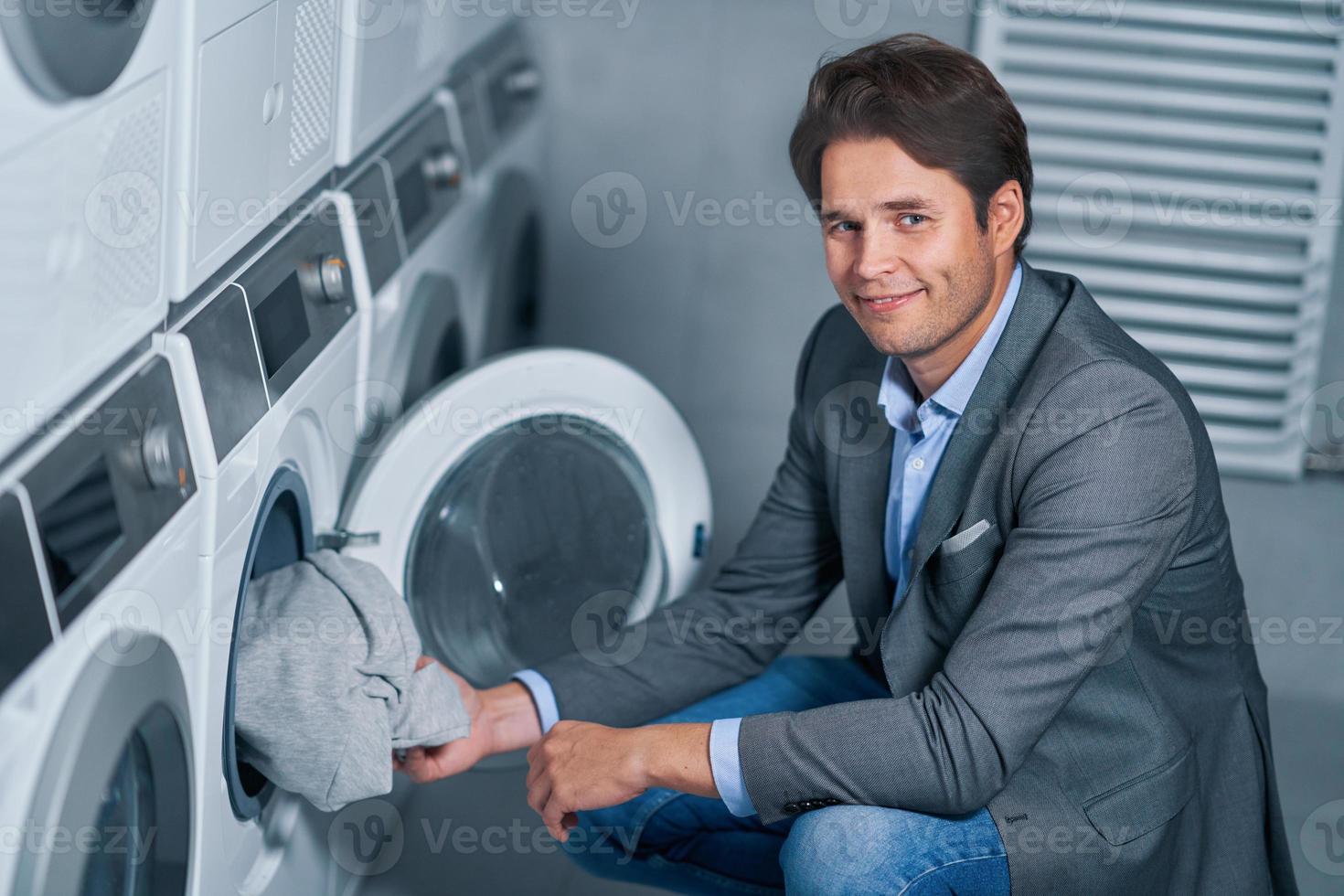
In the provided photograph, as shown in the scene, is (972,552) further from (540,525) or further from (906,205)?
(540,525)

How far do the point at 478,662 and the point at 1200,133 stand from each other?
1.71 m

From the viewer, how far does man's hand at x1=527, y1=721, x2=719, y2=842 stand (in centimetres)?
114

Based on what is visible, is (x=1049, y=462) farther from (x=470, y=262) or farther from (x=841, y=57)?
(x=470, y=262)

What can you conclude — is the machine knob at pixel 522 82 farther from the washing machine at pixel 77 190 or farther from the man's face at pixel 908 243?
the washing machine at pixel 77 190

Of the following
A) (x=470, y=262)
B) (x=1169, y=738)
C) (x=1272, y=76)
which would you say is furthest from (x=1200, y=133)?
(x=1169, y=738)

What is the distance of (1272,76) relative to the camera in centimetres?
241

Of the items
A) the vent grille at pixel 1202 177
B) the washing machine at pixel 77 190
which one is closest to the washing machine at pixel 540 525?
the washing machine at pixel 77 190

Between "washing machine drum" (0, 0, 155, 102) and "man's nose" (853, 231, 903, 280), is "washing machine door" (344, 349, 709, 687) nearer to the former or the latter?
"man's nose" (853, 231, 903, 280)

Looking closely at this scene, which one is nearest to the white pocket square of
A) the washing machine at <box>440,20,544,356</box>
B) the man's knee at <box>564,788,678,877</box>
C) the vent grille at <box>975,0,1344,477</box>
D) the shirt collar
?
the shirt collar

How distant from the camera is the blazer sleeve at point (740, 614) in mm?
1361

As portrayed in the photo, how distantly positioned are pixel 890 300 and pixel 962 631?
30 cm

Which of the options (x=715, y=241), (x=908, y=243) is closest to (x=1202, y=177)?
(x=715, y=241)

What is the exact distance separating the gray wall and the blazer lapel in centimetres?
116

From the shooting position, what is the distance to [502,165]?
2135 mm
